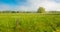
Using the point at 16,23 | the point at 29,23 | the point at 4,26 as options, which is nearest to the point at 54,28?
Answer: the point at 29,23

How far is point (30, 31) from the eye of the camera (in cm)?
902

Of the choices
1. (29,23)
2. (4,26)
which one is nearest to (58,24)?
(29,23)

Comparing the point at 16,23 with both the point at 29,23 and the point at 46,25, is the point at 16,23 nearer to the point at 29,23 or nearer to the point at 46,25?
the point at 29,23

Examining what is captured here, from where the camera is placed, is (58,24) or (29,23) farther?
(58,24)

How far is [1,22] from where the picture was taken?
917 centimetres

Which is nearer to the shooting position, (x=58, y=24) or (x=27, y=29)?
(x=27, y=29)

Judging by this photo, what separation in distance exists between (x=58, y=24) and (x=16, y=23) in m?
2.76

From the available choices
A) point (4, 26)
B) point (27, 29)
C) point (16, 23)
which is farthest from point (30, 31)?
point (4, 26)

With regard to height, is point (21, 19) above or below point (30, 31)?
above

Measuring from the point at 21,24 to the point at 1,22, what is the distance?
1.15 m

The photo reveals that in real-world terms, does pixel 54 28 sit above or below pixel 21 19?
below

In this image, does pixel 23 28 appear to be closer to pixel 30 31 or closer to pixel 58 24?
pixel 30 31

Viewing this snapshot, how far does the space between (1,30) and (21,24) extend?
1.18 m

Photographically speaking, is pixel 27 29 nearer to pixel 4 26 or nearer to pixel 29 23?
pixel 29 23
